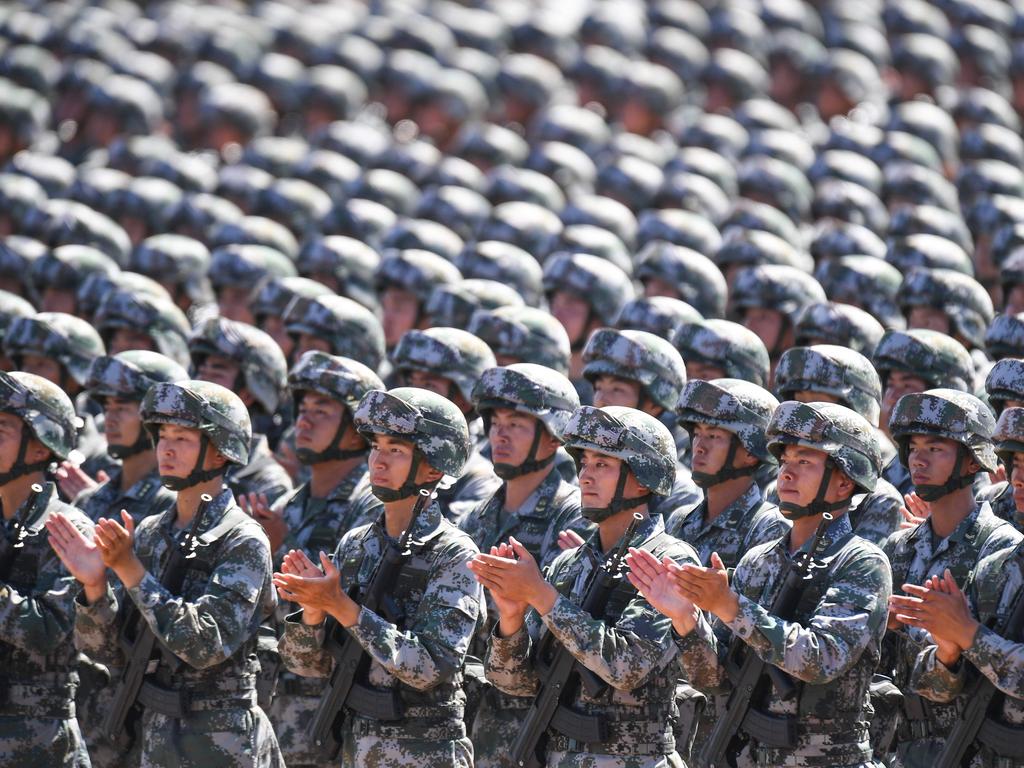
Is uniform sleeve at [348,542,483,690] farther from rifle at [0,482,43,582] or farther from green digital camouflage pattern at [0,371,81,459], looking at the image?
green digital camouflage pattern at [0,371,81,459]

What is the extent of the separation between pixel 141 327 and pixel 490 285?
2.57 m

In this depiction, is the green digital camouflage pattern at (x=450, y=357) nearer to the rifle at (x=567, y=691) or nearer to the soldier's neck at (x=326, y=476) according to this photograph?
the soldier's neck at (x=326, y=476)

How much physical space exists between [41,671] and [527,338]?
4499 millimetres

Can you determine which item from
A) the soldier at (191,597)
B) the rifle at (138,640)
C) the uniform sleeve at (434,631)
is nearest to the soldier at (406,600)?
the uniform sleeve at (434,631)

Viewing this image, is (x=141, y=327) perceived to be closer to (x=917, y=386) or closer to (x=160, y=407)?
(x=160, y=407)

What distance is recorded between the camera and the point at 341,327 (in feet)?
44.8

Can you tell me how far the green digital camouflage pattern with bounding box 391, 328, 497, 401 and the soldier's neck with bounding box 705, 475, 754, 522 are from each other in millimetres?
2322

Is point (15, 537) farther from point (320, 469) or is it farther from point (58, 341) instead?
point (58, 341)

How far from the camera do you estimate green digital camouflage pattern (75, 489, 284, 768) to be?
8.98 metres

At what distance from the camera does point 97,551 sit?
8945mm

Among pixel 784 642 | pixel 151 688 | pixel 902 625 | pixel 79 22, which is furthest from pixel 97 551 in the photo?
pixel 79 22

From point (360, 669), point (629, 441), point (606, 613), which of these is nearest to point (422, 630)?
point (360, 669)

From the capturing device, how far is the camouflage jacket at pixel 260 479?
11758 millimetres

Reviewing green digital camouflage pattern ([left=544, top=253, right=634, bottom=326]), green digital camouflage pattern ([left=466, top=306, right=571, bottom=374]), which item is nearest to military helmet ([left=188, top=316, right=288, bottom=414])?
green digital camouflage pattern ([left=466, top=306, right=571, bottom=374])
